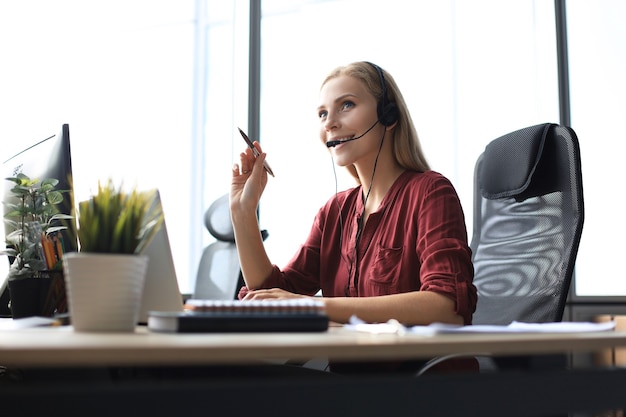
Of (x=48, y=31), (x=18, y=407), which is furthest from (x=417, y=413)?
(x=48, y=31)

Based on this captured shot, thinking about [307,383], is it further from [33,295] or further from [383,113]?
[383,113]

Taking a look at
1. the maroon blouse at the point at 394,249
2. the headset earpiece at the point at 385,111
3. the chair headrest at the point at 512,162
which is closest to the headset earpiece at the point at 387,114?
the headset earpiece at the point at 385,111

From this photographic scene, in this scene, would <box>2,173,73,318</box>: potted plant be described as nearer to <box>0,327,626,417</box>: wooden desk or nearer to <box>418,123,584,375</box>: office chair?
<box>0,327,626,417</box>: wooden desk

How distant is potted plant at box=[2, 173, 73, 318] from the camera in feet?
4.46

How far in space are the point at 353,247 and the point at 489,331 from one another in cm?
94

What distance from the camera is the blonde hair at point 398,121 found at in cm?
189

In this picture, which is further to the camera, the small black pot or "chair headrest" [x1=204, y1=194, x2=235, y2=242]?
"chair headrest" [x1=204, y1=194, x2=235, y2=242]

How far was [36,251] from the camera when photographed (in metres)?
1.38

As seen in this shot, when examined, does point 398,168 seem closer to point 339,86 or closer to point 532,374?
point 339,86

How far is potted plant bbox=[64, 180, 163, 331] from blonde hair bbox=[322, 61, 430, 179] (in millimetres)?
1096

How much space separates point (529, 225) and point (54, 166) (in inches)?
48.9

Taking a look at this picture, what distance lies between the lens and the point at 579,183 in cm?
179

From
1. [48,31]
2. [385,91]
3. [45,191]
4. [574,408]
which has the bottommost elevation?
[574,408]

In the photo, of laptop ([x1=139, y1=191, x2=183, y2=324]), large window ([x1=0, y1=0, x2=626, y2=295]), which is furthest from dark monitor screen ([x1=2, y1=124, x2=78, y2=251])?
large window ([x1=0, y1=0, x2=626, y2=295])
